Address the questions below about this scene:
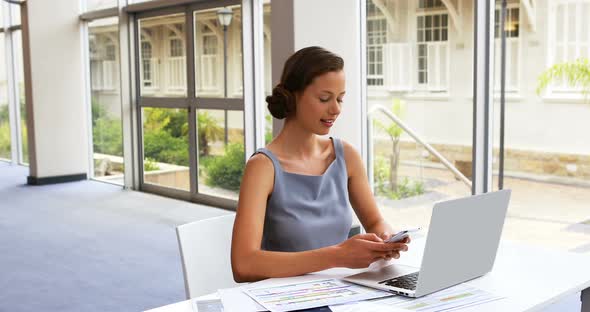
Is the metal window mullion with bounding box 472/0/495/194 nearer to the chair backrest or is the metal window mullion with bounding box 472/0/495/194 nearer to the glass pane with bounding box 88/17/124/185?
the chair backrest

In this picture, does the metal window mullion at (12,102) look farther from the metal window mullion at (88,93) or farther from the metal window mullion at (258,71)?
the metal window mullion at (258,71)

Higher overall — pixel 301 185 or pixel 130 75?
pixel 130 75

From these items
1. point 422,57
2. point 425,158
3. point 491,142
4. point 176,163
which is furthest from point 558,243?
point 176,163

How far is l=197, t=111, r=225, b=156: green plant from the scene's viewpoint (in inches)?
297

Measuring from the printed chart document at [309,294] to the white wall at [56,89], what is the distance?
28.1 feet

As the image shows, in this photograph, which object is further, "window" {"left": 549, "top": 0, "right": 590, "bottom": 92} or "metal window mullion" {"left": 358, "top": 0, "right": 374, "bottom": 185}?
"metal window mullion" {"left": 358, "top": 0, "right": 374, "bottom": 185}

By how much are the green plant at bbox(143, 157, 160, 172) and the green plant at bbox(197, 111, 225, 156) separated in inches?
42.3

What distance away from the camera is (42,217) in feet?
23.8

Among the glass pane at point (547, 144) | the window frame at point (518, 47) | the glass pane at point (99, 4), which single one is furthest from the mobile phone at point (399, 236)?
the glass pane at point (99, 4)

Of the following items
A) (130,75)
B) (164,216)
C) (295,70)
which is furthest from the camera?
(130,75)

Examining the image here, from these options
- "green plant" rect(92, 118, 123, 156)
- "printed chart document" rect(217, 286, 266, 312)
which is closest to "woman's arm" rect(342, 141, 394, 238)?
"printed chart document" rect(217, 286, 266, 312)

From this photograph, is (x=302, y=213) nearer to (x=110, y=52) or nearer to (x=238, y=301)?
(x=238, y=301)

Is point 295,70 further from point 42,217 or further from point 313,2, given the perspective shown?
point 42,217

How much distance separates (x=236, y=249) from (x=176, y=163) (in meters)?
6.25
